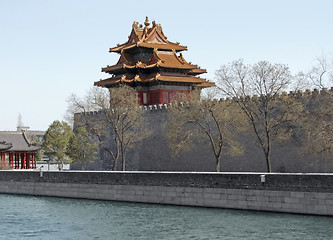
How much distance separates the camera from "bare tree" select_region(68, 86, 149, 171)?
41312 millimetres

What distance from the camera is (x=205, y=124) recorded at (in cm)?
4141

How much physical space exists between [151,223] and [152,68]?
84.0ft

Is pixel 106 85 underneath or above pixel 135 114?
above

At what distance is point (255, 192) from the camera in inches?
1033

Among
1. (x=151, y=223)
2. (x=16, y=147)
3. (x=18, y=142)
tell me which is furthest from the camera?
(x=18, y=142)

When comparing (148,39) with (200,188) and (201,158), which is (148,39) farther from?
(200,188)

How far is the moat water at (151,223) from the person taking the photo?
71.1ft

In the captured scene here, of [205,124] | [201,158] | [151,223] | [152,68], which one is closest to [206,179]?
[151,223]

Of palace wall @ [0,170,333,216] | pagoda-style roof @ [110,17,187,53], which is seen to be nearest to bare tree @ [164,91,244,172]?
palace wall @ [0,170,333,216]

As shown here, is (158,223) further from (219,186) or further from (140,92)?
(140,92)

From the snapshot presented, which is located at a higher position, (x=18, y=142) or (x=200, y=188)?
(x=18, y=142)

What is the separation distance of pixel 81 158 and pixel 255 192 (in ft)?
75.3

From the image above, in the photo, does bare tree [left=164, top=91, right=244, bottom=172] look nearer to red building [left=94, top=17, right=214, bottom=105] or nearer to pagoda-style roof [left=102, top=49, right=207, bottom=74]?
red building [left=94, top=17, right=214, bottom=105]

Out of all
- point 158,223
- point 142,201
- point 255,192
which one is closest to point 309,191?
point 255,192
